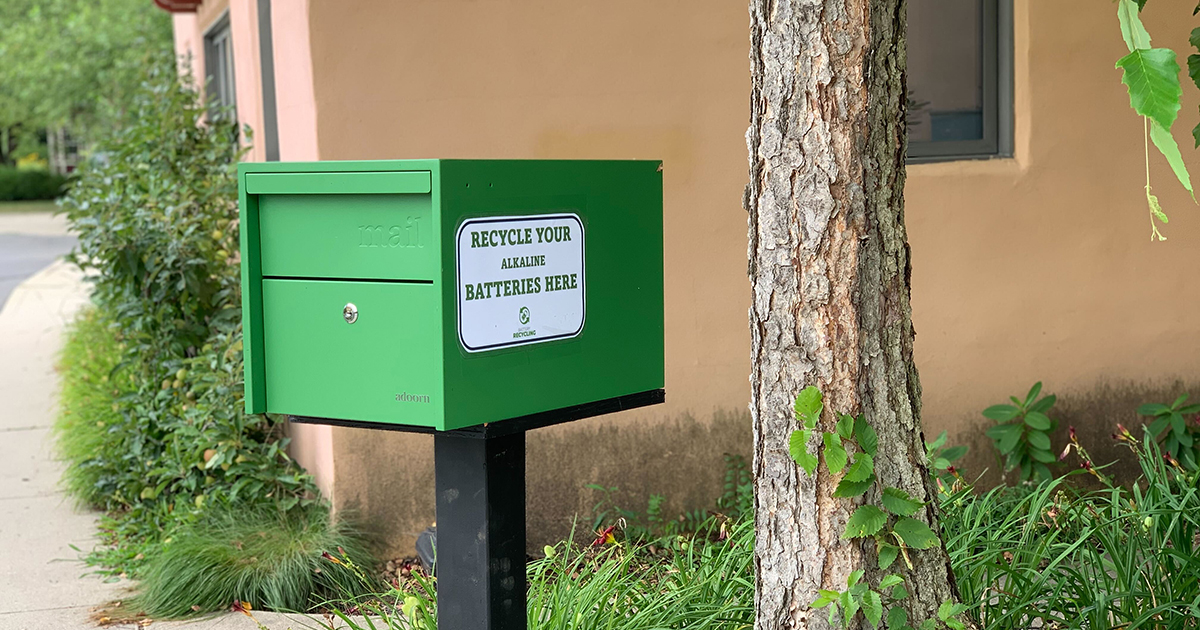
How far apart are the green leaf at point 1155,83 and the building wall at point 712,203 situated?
9.83 ft

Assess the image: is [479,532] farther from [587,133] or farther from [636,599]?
[587,133]

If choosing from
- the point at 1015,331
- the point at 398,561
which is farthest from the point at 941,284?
the point at 398,561

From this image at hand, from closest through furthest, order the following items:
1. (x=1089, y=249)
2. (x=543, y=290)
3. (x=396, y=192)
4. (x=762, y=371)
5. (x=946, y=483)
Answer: (x=396, y=192) < (x=543, y=290) < (x=762, y=371) < (x=946, y=483) < (x=1089, y=249)

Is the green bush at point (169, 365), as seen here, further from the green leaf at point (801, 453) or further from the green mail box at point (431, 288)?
the green leaf at point (801, 453)

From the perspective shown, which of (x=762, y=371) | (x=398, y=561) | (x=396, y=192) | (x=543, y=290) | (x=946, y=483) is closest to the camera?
(x=396, y=192)

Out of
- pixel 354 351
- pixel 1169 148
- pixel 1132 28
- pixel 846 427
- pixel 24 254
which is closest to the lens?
pixel 1169 148

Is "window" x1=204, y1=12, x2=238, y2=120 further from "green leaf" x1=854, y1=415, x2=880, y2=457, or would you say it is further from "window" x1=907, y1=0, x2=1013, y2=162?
"green leaf" x1=854, y1=415, x2=880, y2=457

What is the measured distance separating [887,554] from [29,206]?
34307 mm

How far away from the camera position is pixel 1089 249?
509 centimetres

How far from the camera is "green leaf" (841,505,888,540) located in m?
2.52

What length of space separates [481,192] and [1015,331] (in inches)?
137

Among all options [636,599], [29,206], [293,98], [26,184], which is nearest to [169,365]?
[293,98]

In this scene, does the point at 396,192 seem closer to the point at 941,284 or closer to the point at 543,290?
the point at 543,290

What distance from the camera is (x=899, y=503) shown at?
2559 millimetres
